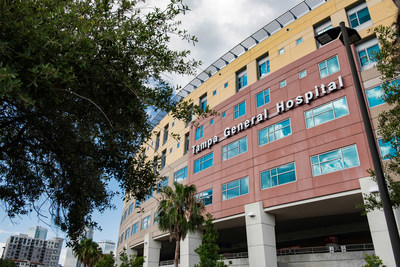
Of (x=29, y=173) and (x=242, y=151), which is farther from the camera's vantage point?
(x=242, y=151)

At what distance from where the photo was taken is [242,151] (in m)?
30.6

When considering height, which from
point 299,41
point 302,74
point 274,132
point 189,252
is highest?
point 299,41

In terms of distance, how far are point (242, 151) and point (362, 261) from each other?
44.9 feet

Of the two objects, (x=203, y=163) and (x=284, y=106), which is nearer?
(x=284, y=106)

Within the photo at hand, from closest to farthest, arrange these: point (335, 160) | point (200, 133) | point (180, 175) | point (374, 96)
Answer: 1. point (374, 96)
2. point (335, 160)
3. point (200, 133)
4. point (180, 175)

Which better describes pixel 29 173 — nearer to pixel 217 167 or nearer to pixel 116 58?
pixel 116 58

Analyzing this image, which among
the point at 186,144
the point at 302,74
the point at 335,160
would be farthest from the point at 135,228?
the point at 335,160

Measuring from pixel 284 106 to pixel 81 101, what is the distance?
2178cm

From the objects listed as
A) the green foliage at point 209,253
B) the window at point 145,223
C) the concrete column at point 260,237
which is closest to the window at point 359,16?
the concrete column at point 260,237

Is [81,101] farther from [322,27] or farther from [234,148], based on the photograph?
[322,27]

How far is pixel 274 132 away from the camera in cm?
2794

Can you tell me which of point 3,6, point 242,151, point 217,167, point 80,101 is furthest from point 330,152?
point 3,6

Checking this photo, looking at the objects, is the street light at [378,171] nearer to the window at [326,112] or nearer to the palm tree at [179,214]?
the window at [326,112]

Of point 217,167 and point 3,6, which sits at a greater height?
point 217,167
